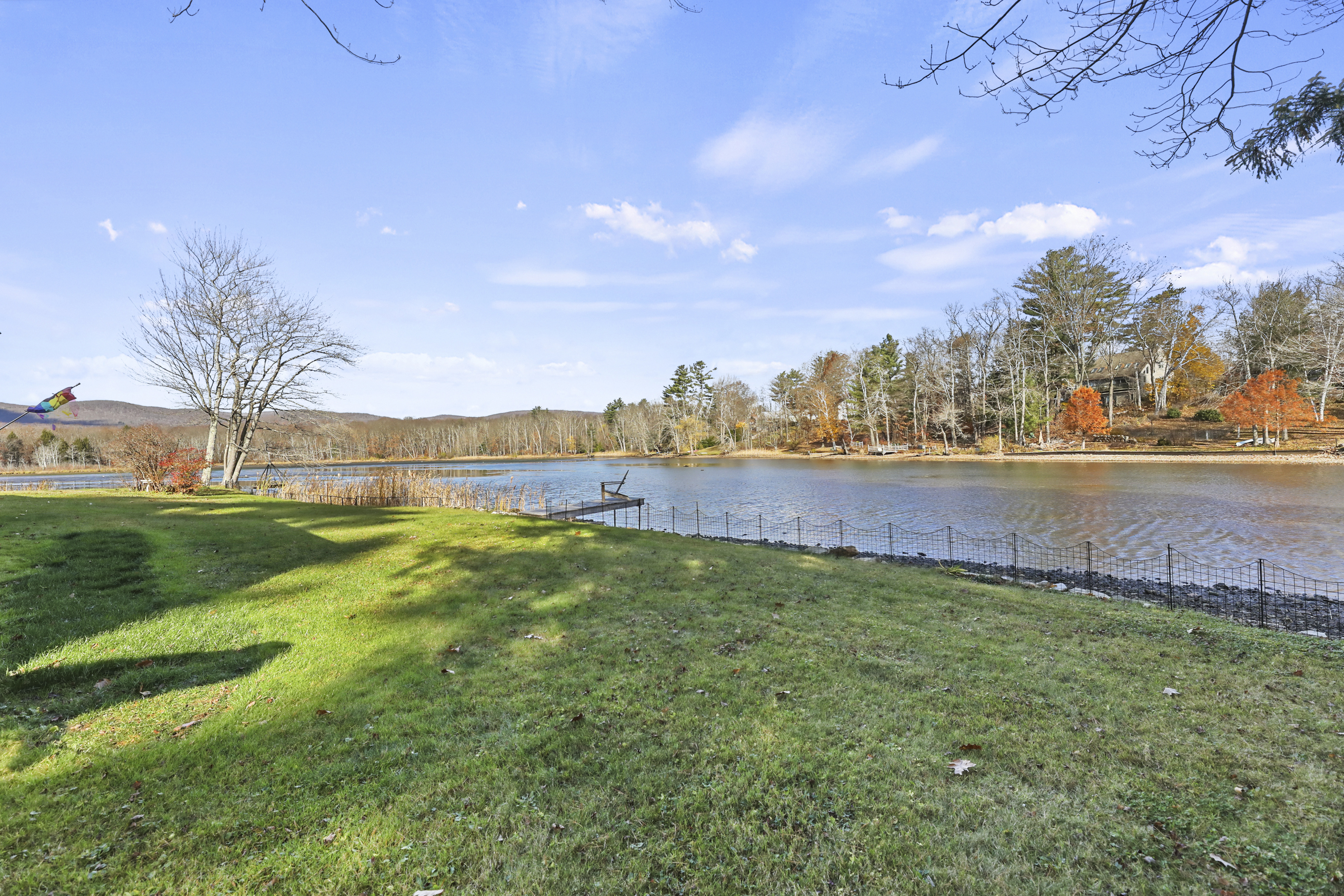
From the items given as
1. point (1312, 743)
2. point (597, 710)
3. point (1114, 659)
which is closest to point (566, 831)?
point (597, 710)

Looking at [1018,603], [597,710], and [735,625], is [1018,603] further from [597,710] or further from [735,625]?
[597,710]

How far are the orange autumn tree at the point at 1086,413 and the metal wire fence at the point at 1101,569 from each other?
131ft

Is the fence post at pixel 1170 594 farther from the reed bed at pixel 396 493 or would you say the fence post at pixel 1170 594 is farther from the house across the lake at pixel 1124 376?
the house across the lake at pixel 1124 376

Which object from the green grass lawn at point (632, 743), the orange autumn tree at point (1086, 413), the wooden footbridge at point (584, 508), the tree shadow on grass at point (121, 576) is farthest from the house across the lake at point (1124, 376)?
the tree shadow on grass at point (121, 576)

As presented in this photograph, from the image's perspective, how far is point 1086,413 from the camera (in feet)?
152

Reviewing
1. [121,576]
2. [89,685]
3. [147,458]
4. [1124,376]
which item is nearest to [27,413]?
[121,576]

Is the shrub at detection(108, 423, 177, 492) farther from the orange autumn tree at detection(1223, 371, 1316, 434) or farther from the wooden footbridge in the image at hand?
the orange autumn tree at detection(1223, 371, 1316, 434)

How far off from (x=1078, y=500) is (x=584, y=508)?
20.9 meters

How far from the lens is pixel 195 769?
11.3 ft

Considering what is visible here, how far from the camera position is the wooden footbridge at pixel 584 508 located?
19828 millimetres

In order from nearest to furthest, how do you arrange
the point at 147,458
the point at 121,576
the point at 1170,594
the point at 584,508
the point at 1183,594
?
the point at 121,576 < the point at 1170,594 < the point at 1183,594 < the point at 147,458 < the point at 584,508

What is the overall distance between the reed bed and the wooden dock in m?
0.96

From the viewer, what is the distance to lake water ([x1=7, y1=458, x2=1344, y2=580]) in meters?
14.8

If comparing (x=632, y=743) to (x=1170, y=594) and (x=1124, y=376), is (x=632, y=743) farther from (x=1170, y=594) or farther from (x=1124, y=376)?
(x=1124, y=376)
